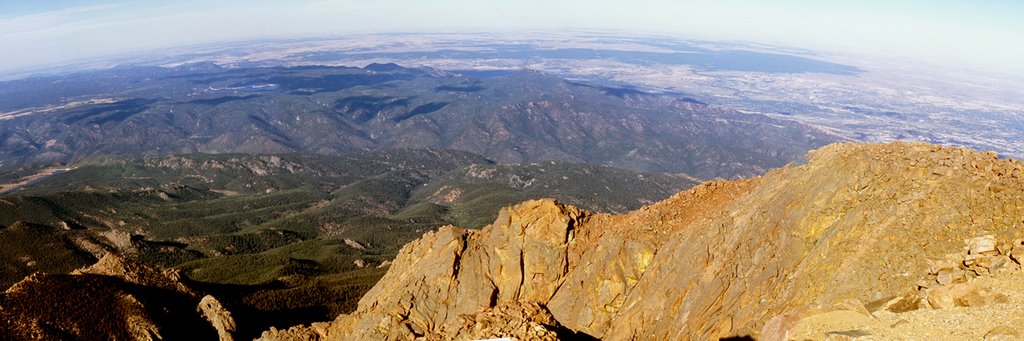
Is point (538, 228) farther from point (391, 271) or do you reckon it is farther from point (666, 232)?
point (391, 271)

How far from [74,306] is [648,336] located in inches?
2584

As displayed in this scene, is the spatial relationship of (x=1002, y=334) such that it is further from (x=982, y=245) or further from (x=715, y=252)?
(x=715, y=252)

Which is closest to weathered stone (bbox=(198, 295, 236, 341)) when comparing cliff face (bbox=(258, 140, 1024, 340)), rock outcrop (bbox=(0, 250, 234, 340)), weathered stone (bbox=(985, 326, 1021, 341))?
rock outcrop (bbox=(0, 250, 234, 340))

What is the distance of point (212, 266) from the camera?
149500mm

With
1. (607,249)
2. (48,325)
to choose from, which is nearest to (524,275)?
(607,249)

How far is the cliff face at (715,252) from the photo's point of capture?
83.0 feet

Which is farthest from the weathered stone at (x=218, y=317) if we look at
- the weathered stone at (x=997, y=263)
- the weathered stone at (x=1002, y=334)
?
the weathered stone at (x=997, y=263)

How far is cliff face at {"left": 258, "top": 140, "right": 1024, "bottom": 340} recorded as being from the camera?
2530 centimetres

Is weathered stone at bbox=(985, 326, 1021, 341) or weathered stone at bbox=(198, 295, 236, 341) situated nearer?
weathered stone at bbox=(985, 326, 1021, 341)

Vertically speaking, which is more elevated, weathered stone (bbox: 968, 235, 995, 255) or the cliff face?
weathered stone (bbox: 968, 235, 995, 255)

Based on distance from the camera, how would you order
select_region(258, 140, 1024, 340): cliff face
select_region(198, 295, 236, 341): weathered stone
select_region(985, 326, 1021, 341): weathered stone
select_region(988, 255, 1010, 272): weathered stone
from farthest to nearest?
select_region(198, 295, 236, 341): weathered stone
select_region(258, 140, 1024, 340): cliff face
select_region(988, 255, 1010, 272): weathered stone
select_region(985, 326, 1021, 341): weathered stone

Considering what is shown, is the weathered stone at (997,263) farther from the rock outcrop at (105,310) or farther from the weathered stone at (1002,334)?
the rock outcrop at (105,310)

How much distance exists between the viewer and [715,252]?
34.7 meters

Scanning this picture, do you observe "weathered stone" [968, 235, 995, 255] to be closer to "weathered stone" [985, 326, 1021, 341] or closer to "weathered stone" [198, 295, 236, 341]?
"weathered stone" [985, 326, 1021, 341]
